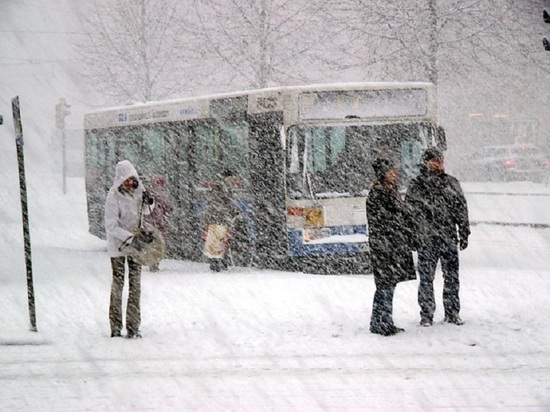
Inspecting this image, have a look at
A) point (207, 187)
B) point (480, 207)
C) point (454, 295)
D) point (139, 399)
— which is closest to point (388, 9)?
point (480, 207)

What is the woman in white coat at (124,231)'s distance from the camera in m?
9.45

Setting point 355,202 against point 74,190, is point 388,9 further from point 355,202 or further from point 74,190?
point 74,190

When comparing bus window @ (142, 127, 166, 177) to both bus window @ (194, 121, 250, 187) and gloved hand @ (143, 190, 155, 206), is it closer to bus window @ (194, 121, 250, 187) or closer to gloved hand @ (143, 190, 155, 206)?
bus window @ (194, 121, 250, 187)

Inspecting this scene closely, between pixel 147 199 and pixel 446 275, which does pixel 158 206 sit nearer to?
pixel 147 199

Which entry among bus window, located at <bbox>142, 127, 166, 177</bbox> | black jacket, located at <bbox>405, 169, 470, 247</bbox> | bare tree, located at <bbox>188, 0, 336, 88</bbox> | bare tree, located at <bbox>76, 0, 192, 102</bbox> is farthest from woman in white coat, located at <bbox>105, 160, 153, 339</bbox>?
bare tree, located at <bbox>76, 0, 192, 102</bbox>

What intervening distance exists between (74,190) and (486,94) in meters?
17.7

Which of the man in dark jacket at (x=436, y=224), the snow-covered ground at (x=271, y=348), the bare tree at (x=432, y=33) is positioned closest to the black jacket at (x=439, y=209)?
the man in dark jacket at (x=436, y=224)

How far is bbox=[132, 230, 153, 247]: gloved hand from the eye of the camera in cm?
945

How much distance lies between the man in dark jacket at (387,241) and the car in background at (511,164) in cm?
2894

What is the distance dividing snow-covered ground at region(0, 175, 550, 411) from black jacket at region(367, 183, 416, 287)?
1.93 feet

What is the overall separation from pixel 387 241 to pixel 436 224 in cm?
57

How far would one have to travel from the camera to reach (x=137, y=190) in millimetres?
9594

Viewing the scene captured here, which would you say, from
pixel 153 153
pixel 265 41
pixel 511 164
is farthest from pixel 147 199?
pixel 511 164

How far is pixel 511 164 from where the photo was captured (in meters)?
38.1
